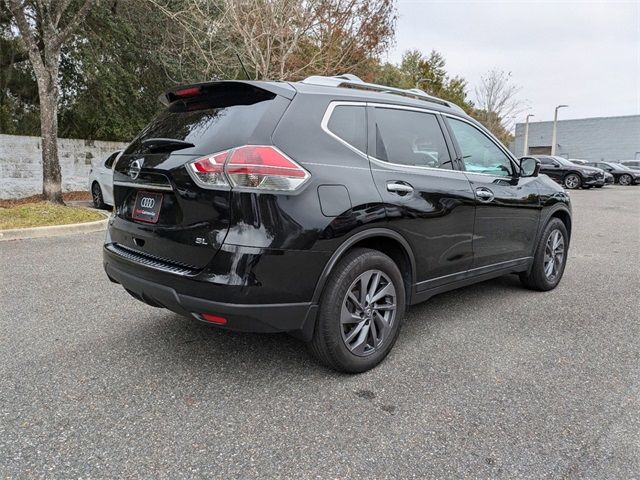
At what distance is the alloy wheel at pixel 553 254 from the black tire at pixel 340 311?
8.58ft

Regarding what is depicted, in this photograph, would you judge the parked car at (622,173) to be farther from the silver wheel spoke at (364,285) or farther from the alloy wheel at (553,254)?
the silver wheel spoke at (364,285)

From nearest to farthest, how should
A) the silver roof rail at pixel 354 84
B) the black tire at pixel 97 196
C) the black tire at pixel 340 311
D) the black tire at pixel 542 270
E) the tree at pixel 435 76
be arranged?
the black tire at pixel 340 311 → the silver roof rail at pixel 354 84 → the black tire at pixel 542 270 → the black tire at pixel 97 196 → the tree at pixel 435 76

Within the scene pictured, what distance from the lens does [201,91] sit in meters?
3.10

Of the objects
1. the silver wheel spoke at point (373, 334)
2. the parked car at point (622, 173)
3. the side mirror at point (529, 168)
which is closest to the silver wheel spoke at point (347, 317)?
the silver wheel spoke at point (373, 334)

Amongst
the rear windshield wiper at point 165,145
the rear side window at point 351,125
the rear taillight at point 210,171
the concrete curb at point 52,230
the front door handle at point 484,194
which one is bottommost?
the concrete curb at point 52,230

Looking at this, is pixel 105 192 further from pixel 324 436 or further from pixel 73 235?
pixel 324 436

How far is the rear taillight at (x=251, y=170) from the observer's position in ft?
8.14

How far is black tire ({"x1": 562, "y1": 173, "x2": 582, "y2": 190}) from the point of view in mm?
23219

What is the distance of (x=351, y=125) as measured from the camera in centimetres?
303

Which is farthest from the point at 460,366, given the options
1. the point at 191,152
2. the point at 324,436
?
the point at 191,152

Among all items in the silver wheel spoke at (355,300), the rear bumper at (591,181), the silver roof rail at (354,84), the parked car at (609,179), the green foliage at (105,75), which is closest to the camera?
the silver wheel spoke at (355,300)

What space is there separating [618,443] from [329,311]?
1.62m

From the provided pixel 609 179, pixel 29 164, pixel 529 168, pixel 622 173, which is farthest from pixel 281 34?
pixel 622 173

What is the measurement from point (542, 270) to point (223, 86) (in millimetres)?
3652
